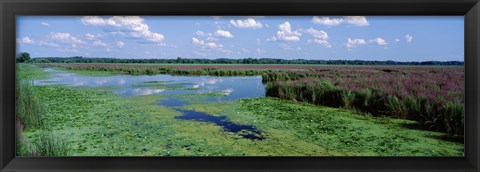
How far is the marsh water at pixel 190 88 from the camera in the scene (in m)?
2.11

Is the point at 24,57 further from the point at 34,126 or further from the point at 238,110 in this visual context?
the point at 238,110

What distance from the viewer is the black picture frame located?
4.39 ft

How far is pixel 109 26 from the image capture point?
1938 millimetres

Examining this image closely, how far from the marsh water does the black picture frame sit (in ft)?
2.13

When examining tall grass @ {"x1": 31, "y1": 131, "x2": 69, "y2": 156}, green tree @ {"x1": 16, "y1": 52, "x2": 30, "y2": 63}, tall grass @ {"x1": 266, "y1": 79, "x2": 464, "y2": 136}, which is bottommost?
tall grass @ {"x1": 31, "y1": 131, "x2": 69, "y2": 156}

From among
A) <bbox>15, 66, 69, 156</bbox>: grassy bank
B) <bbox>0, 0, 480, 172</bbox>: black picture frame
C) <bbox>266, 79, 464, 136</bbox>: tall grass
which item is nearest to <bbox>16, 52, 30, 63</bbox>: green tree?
<bbox>15, 66, 69, 156</bbox>: grassy bank

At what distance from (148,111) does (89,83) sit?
436mm

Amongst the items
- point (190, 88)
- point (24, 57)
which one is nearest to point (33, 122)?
point (24, 57)

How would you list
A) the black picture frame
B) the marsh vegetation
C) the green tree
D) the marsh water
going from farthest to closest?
the marsh water < the marsh vegetation < the green tree < the black picture frame

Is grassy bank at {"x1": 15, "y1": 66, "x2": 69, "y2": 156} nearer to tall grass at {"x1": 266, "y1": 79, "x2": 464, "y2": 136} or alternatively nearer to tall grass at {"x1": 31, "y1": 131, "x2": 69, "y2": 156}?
tall grass at {"x1": 31, "y1": 131, "x2": 69, "y2": 156}
